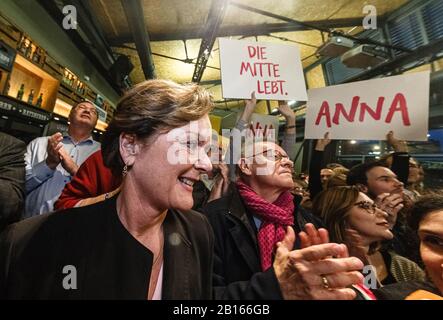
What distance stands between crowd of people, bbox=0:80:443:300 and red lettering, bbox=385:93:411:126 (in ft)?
2.02

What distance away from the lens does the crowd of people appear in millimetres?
759

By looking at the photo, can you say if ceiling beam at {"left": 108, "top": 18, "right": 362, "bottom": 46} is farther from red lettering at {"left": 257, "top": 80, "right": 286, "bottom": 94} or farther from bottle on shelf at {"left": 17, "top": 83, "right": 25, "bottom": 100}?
red lettering at {"left": 257, "top": 80, "right": 286, "bottom": 94}

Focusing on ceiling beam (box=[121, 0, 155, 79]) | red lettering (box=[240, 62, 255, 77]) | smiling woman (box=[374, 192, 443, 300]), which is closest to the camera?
smiling woman (box=[374, 192, 443, 300])

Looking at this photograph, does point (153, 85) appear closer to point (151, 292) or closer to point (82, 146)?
point (151, 292)

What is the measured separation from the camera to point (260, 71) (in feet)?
6.90

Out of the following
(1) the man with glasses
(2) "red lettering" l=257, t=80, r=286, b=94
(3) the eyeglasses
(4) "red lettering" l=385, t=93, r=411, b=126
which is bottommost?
(3) the eyeglasses

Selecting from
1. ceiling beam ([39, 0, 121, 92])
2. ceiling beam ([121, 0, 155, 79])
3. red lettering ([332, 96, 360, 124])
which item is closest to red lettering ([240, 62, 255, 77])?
red lettering ([332, 96, 360, 124])

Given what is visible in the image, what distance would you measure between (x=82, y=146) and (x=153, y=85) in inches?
66.8

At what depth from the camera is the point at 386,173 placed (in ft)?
7.13

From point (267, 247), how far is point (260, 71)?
136 cm

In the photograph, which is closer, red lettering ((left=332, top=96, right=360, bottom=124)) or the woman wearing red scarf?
the woman wearing red scarf

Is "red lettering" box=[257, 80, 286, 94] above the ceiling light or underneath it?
underneath

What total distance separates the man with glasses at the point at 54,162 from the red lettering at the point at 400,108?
2263 mm
